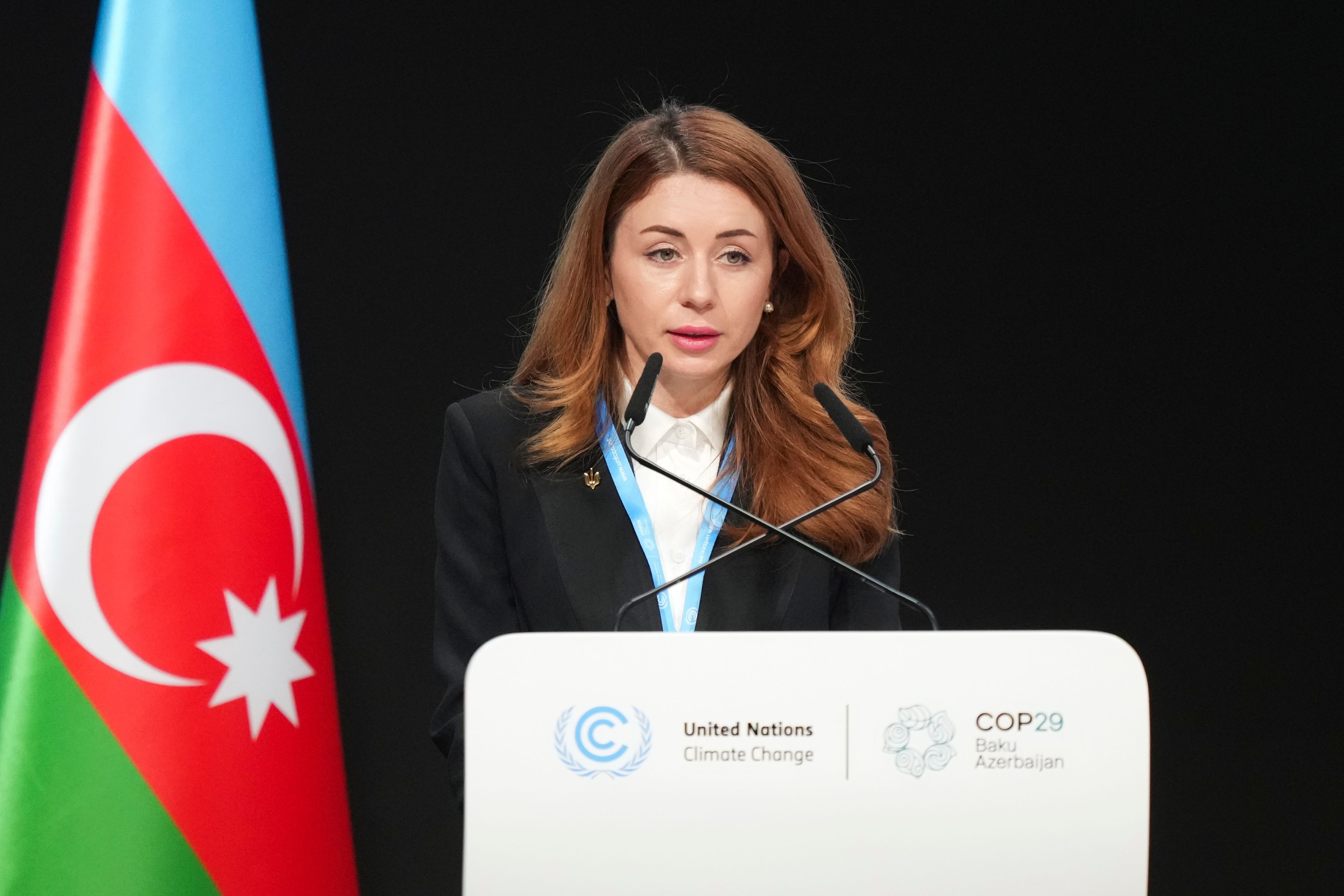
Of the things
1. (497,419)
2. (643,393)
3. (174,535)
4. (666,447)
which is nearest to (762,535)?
(643,393)

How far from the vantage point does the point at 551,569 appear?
1487 millimetres

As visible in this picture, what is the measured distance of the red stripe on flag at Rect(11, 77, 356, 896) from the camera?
1.76 m

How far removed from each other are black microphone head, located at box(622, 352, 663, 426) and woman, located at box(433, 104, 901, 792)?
0.75 feet

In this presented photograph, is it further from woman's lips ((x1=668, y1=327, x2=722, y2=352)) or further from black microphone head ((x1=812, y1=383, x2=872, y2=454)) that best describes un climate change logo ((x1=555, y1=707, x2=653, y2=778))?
woman's lips ((x1=668, y1=327, x2=722, y2=352))

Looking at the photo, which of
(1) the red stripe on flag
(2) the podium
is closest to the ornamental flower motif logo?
(2) the podium

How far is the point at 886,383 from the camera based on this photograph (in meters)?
2.78

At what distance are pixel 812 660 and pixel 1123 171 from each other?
2.18m

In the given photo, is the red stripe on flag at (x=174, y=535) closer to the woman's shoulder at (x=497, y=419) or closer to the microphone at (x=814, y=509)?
the woman's shoulder at (x=497, y=419)

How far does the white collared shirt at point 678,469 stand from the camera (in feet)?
5.01

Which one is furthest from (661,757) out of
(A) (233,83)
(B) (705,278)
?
(A) (233,83)

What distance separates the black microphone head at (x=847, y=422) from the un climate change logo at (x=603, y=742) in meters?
0.42

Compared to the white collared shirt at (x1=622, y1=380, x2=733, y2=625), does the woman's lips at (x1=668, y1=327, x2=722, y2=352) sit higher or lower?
higher

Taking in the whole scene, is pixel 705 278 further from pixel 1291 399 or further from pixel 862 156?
pixel 1291 399

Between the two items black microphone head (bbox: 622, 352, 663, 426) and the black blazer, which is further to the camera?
the black blazer
